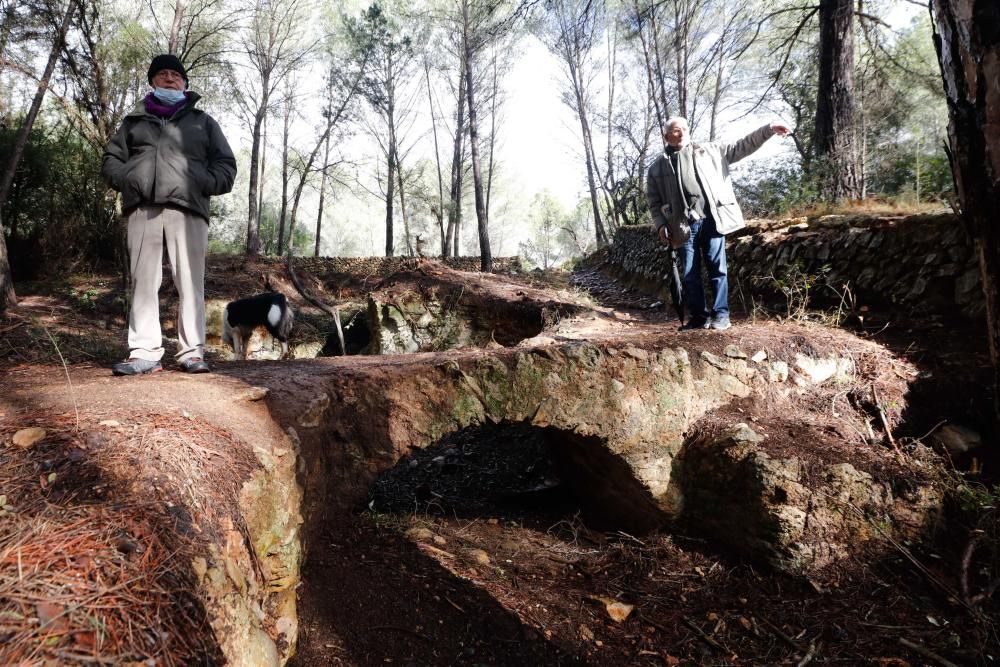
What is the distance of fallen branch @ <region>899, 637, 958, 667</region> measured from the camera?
247cm

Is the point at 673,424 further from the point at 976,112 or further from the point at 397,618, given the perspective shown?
the point at 976,112

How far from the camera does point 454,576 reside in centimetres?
356

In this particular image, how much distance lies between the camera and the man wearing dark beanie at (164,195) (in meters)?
3.10

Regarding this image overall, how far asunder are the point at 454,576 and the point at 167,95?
3.82 m

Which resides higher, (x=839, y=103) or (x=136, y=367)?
(x=839, y=103)

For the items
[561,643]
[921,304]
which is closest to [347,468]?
[561,643]

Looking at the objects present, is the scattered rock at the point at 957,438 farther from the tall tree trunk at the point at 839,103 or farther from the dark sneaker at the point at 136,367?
the dark sneaker at the point at 136,367

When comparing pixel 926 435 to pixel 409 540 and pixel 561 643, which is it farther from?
pixel 409 540

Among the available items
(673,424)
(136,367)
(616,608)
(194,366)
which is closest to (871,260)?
(673,424)

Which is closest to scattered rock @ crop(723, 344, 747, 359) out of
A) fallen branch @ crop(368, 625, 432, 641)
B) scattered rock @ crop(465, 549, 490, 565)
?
scattered rock @ crop(465, 549, 490, 565)

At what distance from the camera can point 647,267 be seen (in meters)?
10.3

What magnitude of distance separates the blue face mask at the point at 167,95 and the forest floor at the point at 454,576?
63.3 inches

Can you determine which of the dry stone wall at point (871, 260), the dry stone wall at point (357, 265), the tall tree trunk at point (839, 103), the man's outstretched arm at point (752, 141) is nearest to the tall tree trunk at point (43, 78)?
the dry stone wall at point (357, 265)

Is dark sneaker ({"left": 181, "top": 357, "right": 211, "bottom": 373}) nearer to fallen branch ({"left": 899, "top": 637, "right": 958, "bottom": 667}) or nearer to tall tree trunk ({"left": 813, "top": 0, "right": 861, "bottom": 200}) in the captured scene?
fallen branch ({"left": 899, "top": 637, "right": 958, "bottom": 667})
